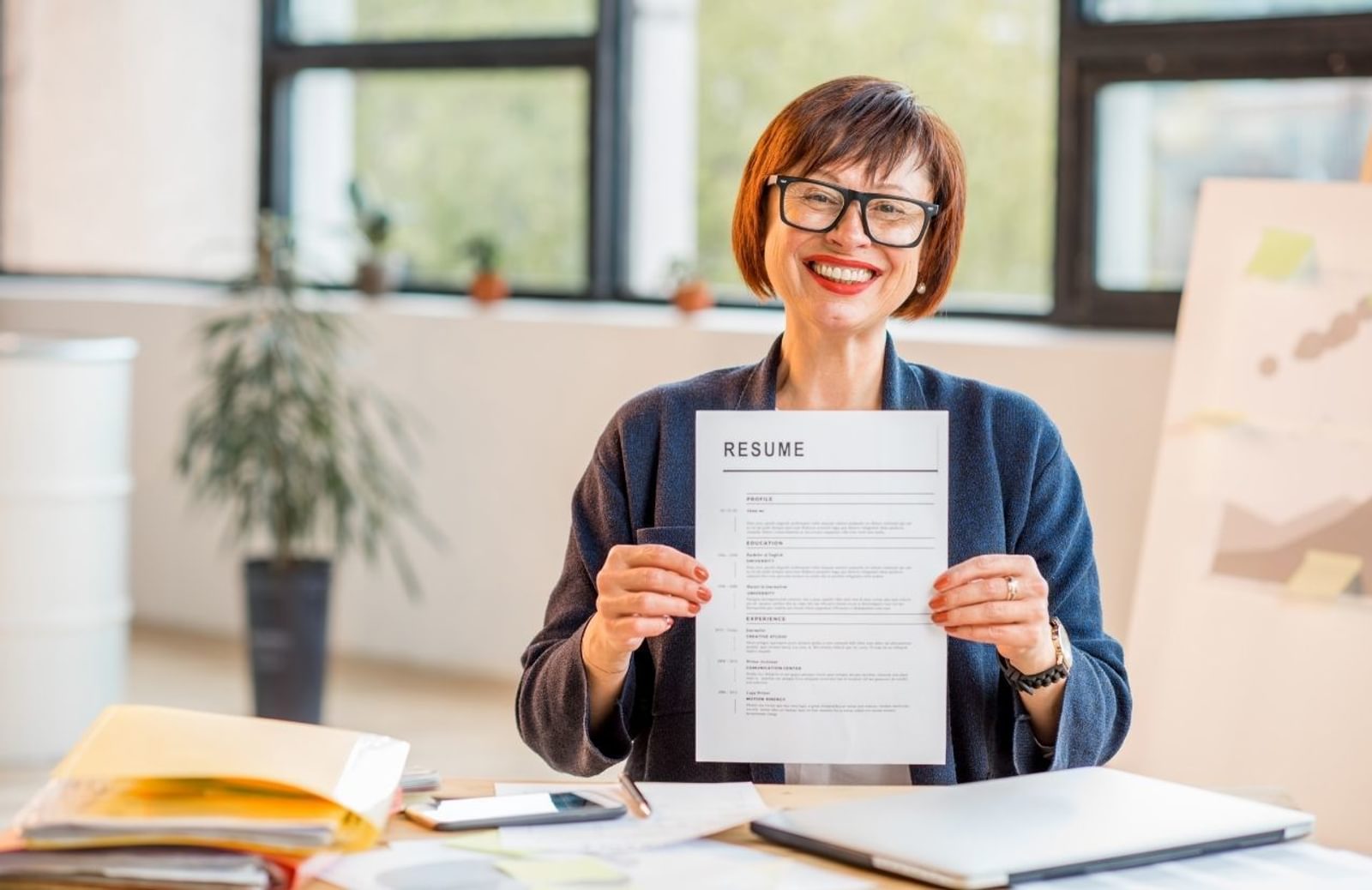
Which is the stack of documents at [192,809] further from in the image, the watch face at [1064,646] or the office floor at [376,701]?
the office floor at [376,701]

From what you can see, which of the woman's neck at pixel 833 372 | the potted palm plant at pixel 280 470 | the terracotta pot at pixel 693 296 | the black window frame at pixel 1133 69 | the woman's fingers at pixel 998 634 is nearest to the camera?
the woman's fingers at pixel 998 634

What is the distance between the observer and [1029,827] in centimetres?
134

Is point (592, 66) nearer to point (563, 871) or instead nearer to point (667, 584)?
point (667, 584)

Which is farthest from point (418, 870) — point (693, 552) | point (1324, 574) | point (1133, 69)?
point (1133, 69)

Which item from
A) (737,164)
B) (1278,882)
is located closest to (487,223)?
(737,164)

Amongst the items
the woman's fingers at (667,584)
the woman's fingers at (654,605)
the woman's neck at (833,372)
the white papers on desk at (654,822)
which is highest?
the woman's neck at (833,372)

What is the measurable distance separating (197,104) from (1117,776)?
5011mm

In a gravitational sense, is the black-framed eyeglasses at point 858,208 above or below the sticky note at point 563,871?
above

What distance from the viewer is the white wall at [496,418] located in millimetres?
4105

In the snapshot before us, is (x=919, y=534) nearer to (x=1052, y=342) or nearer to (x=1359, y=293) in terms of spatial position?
(x=1359, y=293)

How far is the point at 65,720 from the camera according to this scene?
4301 millimetres

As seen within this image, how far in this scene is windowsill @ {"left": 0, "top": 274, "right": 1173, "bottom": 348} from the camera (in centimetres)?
428

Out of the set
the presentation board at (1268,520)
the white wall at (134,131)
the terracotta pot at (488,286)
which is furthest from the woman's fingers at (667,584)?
the white wall at (134,131)

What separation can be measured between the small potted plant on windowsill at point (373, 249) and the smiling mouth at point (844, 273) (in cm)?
361
